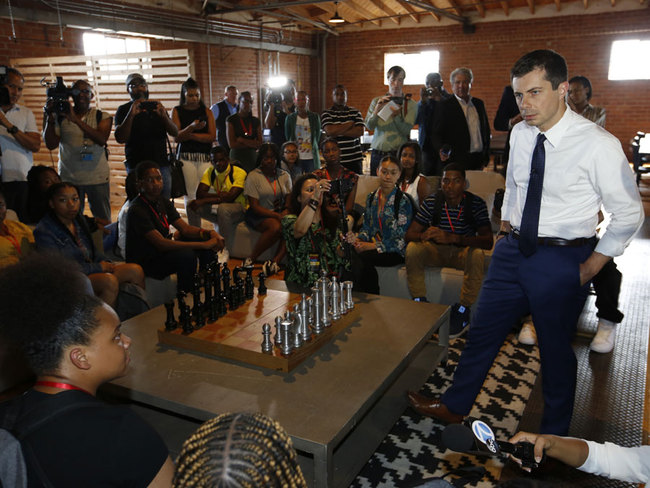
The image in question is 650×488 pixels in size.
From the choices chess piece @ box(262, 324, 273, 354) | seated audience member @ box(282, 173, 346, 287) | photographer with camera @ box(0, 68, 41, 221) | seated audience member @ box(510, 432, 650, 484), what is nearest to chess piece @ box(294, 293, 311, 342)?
chess piece @ box(262, 324, 273, 354)

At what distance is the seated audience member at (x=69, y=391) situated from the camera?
1123 millimetres

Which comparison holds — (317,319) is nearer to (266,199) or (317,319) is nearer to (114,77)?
(266,199)

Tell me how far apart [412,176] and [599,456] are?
3268 millimetres

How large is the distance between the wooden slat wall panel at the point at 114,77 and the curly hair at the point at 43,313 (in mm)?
7179

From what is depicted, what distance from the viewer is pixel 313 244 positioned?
11.4ft

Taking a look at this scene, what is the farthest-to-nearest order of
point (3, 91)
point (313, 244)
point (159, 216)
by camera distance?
point (3, 91), point (159, 216), point (313, 244)

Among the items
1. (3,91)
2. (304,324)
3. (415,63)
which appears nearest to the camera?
(304,324)

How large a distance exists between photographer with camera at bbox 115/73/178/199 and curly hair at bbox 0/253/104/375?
3.78 meters

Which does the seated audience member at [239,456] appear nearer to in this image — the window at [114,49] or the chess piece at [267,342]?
the chess piece at [267,342]

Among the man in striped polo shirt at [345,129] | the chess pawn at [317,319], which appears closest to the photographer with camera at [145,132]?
the man in striped polo shirt at [345,129]

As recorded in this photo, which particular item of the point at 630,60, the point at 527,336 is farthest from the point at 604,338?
the point at 630,60

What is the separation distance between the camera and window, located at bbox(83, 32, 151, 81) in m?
8.23

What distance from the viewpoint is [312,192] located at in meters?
3.56

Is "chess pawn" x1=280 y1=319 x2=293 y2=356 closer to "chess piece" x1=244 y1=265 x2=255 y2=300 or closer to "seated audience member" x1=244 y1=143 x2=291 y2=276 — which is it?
"chess piece" x1=244 y1=265 x2=255 y2=300
